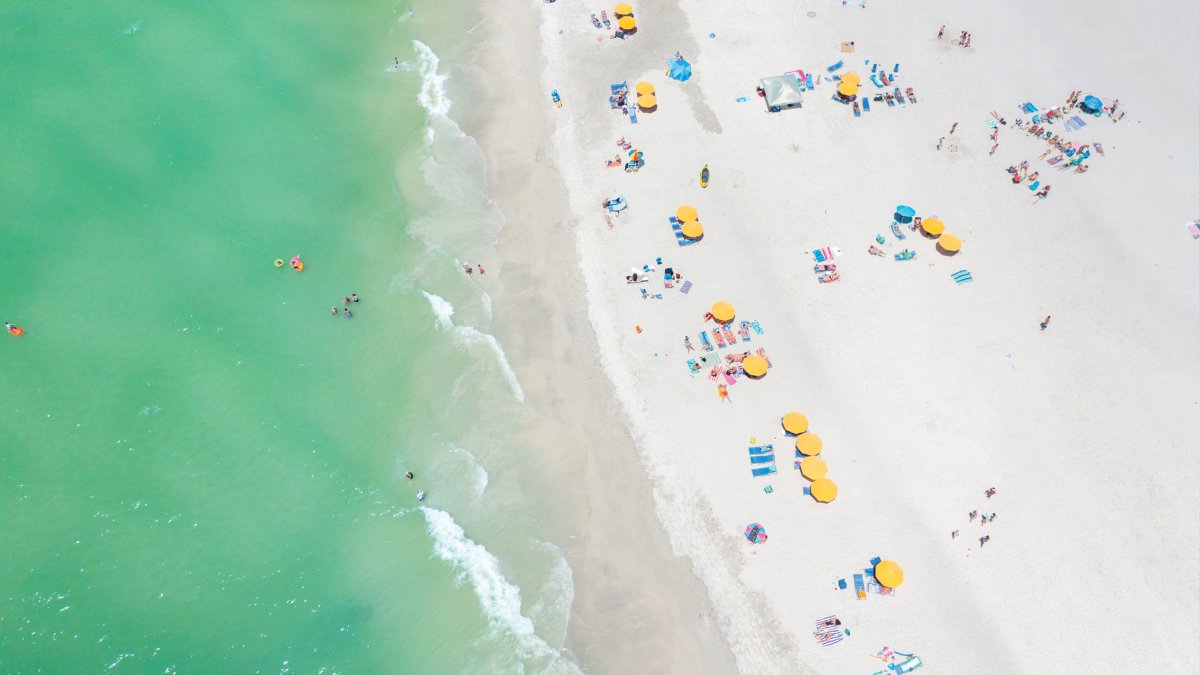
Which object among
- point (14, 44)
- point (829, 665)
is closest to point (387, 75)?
point (14, 44)

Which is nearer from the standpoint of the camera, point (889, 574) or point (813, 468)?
point (889, 574)

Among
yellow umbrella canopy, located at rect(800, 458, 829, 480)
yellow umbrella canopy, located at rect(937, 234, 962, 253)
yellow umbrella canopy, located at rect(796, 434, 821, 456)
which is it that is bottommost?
yellow umbrella canopy, located at rect(800, 458, 829, 480)

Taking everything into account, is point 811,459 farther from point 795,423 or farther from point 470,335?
point 470,335

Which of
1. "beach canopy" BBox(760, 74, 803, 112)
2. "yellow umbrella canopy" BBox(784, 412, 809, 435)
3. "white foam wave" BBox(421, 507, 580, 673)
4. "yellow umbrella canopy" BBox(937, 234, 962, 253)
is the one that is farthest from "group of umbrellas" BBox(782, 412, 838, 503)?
"beach canopy" BBox(760, 74, 803, 112)

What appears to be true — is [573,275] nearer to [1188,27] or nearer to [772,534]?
[772,534]

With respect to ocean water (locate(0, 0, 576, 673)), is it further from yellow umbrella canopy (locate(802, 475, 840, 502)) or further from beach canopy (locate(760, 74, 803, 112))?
beach canopy (locate(760, 74, 803, 112))

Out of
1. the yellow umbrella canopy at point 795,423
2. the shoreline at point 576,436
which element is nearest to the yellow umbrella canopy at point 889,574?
the yellow umbrella canopy at point 795,423

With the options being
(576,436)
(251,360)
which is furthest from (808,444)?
(251,360)
